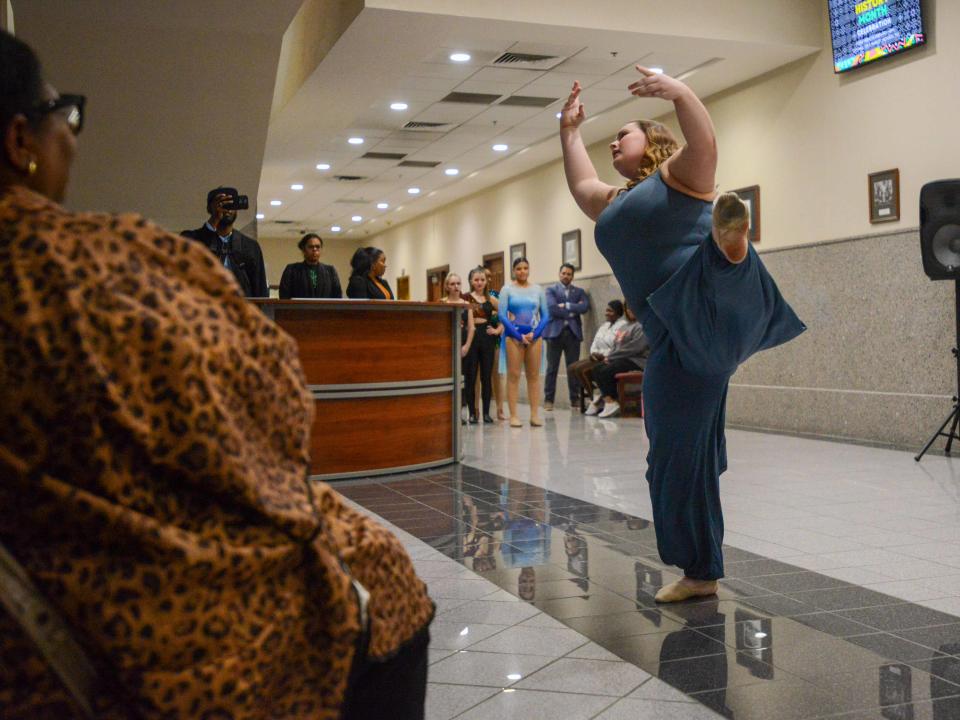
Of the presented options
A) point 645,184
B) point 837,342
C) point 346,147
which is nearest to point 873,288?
point 837,342

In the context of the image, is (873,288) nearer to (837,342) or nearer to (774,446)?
Result: (837,342)

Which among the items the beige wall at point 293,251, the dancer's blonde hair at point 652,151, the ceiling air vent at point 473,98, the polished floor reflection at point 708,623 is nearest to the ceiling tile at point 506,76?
the ceiling air vent at point 473,98

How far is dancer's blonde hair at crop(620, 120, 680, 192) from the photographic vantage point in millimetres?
3209

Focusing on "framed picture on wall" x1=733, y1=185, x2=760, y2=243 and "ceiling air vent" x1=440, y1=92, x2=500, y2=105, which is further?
"ceiling air vent" x1=440, y1=92, x2=500, y2=105

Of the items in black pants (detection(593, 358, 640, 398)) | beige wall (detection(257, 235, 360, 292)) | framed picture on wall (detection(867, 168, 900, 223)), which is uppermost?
beige wall (detection(257, 235, 360, 292))

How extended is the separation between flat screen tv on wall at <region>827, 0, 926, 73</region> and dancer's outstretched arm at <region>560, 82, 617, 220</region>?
5609 millimetres

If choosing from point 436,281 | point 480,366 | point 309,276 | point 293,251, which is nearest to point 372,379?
point 309,276

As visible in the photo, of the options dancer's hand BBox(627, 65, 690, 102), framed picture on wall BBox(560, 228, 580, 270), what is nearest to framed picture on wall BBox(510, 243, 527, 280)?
framed picture on wall BBox(560, 228, 580, 270)

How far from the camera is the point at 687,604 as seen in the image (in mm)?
3311

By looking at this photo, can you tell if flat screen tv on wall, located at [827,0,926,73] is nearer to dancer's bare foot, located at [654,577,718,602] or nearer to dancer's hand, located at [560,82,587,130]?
dancer's hand, located at [560,82,587,130]

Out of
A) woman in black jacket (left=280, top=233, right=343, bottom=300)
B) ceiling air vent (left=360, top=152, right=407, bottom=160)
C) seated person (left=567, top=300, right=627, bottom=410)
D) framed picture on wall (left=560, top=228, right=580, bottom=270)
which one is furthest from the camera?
ceiling air vent (left=360, top=152, right=407, bottom=160)

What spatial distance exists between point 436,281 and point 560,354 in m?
7.84

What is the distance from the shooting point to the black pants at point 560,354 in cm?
1278

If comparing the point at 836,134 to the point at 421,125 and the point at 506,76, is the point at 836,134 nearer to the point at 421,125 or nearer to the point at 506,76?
the point at 506,76
